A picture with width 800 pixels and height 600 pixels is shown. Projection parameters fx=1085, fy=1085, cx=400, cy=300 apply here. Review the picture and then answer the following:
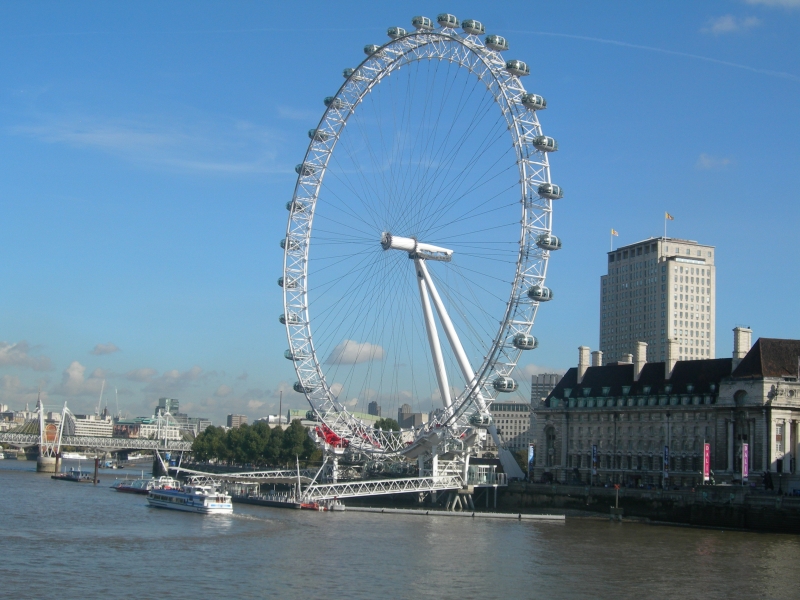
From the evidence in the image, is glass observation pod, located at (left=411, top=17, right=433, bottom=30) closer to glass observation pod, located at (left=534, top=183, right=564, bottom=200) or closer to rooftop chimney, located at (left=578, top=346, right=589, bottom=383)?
glass observation pod, located at (left=534, top=183, right=564, bottom=200)

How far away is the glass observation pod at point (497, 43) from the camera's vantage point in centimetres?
6744

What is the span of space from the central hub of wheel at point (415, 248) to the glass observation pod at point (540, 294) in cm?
973

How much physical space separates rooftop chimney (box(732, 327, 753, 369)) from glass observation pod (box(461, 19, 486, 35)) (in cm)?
3045

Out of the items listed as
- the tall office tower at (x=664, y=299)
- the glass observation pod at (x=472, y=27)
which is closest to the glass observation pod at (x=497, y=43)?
the glass observation pod at (x=472, y=27)

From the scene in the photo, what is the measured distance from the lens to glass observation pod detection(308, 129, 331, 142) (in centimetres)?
8200

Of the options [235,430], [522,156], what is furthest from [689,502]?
[235,430]

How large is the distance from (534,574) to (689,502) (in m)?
27.0

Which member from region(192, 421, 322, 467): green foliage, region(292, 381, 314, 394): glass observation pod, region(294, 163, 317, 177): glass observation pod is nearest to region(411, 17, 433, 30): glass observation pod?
region(294, 163, 317, 177): glass observation pod

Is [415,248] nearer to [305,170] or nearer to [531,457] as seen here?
[305,170]

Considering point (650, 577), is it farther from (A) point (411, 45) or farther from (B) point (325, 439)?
(B) point (325, 439)

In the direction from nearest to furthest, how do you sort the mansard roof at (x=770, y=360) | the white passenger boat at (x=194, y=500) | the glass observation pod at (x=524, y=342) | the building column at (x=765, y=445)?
1. the glass observation pod at (x=524, y=342)
2. the white passenger boat at (x=194, y=500)
3. the building column at (x=765, y=445)
4. the mansard roof at (x=770, y=360)

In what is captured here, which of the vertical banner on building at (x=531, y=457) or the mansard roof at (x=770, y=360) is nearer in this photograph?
the mansard roof at (x=770, y=360)

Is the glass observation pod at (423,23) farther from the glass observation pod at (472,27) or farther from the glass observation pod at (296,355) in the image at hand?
the glass observation pod at (296,355)

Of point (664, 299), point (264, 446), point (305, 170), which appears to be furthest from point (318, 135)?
point (664, 299)
